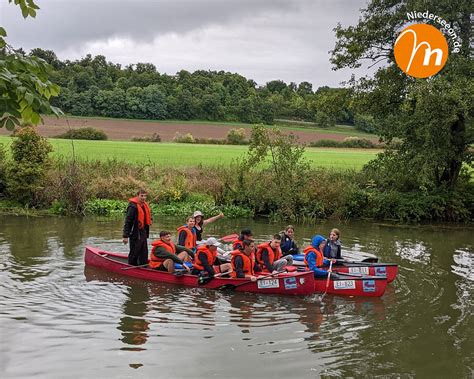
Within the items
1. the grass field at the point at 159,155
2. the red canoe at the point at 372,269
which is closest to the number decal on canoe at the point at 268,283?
the red canoe at the point at 372,269

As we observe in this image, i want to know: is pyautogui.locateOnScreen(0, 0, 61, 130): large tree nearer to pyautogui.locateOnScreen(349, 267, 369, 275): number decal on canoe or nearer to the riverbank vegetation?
pyautogui.locateOnScreen(349, 267, 369, 275): number decal on canoe

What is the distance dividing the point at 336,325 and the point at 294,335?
1.00m

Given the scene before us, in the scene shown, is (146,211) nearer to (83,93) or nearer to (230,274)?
(230,274)

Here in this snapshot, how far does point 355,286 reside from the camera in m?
11.2

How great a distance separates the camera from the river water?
24.4 feet

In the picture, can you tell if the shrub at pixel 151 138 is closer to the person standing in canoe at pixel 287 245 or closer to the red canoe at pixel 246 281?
the person standing in canoe at pixel 287 245

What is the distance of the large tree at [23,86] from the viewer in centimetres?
340

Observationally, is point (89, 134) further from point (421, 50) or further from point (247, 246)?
point (247, 246)

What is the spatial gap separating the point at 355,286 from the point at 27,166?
49.8 ft

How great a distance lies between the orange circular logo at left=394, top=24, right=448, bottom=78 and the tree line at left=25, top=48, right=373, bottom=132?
3260cm

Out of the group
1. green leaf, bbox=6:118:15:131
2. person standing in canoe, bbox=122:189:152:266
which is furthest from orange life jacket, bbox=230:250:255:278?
green leaf, bbox=6:118:15:131

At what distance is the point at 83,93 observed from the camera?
57.1 metres

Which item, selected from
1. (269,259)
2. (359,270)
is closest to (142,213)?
(269,259)

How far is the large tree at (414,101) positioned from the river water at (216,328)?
7.33 meters
